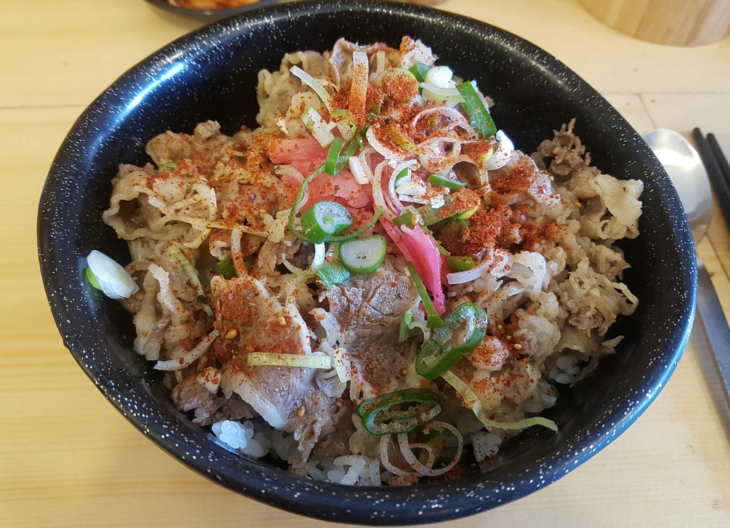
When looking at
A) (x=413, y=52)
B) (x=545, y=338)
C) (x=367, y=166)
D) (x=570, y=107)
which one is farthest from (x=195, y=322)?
(x=570, y=107)

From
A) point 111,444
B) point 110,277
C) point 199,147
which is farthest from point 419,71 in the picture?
point 111,444

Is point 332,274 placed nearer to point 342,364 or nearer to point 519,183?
point 342,364

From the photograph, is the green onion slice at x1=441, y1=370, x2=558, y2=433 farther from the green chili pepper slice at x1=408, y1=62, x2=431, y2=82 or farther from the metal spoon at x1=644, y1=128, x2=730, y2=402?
the green chili pepper slice at x1=408, y1=62, x2=431, y2=82

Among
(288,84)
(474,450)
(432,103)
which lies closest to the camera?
(474,450)

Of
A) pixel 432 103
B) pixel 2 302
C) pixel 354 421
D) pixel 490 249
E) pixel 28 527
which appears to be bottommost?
pixel 28 527

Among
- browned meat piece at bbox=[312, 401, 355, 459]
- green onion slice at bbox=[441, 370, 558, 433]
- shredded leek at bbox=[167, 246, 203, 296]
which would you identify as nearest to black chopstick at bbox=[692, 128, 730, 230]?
green onion slice at bbox=[441, 370, 558, 433]

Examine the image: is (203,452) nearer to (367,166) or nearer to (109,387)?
(109,387)
